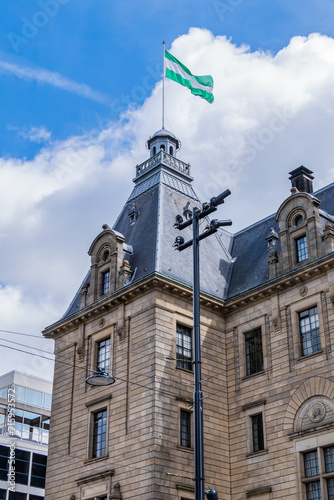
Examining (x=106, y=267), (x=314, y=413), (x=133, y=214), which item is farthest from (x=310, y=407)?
(x=133, y=214)

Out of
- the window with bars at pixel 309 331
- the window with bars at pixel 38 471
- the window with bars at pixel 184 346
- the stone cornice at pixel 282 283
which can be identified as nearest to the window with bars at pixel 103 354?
the window with bars at pixel 184 346

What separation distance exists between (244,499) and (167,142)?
25.4 meters

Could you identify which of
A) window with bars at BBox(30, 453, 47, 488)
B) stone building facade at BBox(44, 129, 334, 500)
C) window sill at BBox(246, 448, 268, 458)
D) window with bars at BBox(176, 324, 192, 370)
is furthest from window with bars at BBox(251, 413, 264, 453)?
window with bars at BBox(30, 453, 47, 488)

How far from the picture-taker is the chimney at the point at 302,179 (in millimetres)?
44128

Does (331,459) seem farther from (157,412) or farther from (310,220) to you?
(310,220)

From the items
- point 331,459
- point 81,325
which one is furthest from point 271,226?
point 331,459

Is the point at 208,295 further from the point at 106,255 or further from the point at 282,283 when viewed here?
the point at 106,255

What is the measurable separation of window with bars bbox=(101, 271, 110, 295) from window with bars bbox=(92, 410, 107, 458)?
689 centimetres

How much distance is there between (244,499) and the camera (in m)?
35.8

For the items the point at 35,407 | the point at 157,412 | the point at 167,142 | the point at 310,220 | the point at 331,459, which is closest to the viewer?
the point at 331,459

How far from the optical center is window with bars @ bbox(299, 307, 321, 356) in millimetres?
35759

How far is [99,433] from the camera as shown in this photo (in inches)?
1517

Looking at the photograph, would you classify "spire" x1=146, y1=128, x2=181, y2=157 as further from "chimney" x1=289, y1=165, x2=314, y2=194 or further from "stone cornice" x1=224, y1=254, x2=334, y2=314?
"stone cornice" x1=224, y1=254, x2=334, y2=314

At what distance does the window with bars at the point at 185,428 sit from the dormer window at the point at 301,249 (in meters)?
9.70
